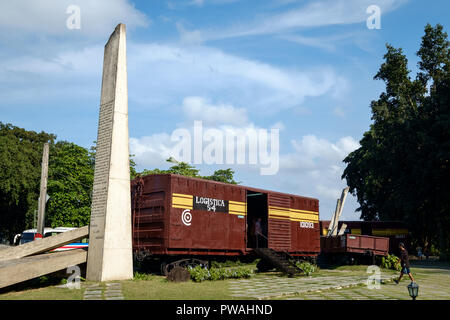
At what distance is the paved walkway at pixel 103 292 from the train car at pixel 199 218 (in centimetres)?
313

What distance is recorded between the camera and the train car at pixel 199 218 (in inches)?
664

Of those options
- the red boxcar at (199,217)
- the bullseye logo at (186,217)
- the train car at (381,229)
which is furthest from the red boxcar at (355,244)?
the bullseye logo at (186,217)

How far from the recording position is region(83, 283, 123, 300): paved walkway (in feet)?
37.3

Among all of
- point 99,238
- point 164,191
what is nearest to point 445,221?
point 164,191

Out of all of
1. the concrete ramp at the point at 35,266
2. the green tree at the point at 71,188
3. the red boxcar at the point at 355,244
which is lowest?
the concrete ramp at the point at 35,266

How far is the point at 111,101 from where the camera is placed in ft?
53.1

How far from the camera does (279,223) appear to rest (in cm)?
2147

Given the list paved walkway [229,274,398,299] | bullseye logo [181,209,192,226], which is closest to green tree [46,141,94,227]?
bullseye logo [181,209,192,226]

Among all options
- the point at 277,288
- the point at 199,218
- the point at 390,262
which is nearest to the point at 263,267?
the point at 199,218

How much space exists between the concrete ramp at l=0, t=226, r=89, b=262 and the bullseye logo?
3663 mm

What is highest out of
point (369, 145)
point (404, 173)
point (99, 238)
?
point (369, 145)

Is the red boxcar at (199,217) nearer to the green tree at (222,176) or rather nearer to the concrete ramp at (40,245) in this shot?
the concrete ramp at (40,245)
